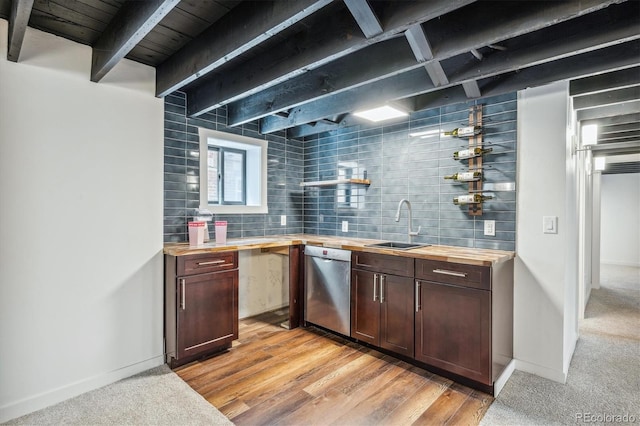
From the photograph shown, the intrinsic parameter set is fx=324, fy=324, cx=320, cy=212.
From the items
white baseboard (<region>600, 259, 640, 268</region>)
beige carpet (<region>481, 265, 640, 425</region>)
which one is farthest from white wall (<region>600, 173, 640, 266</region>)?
beige carpet (<region>481, 265, 640, 425</region>)

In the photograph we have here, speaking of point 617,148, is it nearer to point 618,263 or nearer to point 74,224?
point 618,263

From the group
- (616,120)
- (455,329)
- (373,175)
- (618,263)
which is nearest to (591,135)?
(616,120)

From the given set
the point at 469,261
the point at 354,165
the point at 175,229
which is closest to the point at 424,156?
the point at 354,165

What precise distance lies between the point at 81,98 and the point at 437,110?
9.16 ft

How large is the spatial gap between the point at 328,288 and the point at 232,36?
2.18m

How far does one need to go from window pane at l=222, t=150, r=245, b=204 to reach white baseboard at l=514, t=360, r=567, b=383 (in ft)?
9.93

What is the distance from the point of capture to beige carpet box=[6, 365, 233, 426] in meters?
1.87

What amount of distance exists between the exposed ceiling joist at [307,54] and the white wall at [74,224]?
477 millimetres

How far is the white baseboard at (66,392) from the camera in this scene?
75.2 inches

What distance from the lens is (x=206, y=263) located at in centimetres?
260

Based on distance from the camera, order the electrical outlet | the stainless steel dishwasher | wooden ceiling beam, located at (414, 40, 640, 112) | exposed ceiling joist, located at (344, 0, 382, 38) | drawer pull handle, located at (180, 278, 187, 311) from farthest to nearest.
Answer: the stainless steel dishwasher
the electrical outlet
drawer pull handle, located at (180, 278, 187, 311)
wooden ceiling beam, located at (414, 40, 640, 112)
exposed ceiling joist, located at (344, 0, 382, 38)

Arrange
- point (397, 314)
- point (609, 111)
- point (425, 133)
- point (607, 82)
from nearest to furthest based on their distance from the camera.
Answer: point (607, 82) < point (397, 314) < point (609, 111) < point (425, 133)

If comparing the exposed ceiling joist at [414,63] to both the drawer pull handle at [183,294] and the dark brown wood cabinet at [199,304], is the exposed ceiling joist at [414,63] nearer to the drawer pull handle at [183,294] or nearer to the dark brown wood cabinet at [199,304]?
the dark brown wood cabinet at [199,304]

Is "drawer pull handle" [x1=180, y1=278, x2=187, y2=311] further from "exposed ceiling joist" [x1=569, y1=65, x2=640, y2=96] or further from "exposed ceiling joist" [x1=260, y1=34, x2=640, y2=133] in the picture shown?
"exposed ceiling joist" [x1=569, y1=65, x2=640, y2=96]
